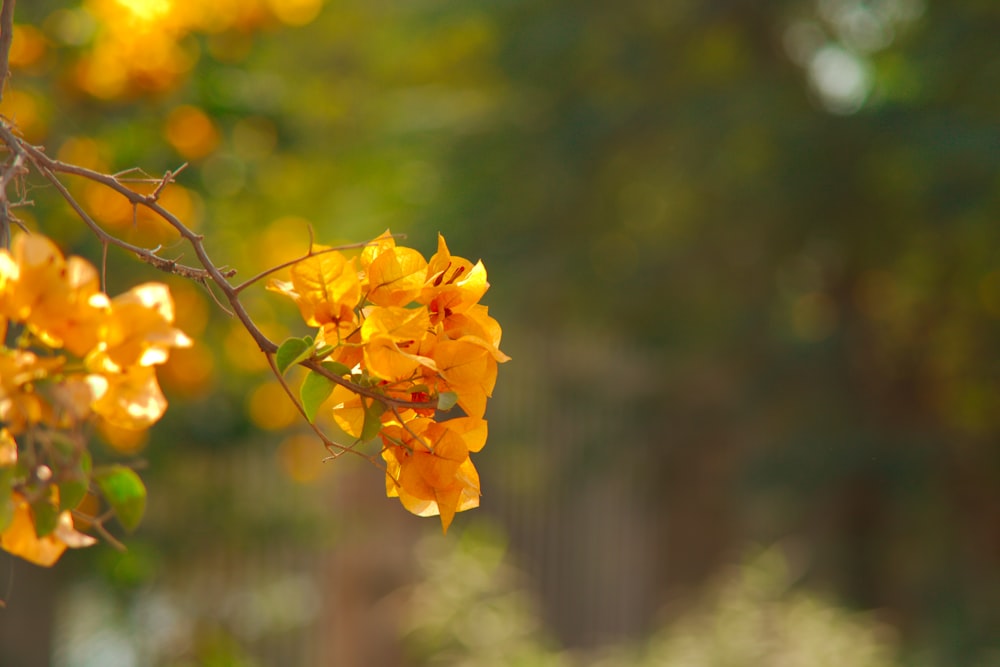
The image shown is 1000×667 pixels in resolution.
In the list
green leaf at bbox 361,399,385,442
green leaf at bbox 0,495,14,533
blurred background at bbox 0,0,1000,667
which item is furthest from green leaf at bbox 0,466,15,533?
blurred background at bbox 0,0,1000,667

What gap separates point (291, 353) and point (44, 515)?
3.3 inches

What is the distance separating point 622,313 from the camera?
2.63m

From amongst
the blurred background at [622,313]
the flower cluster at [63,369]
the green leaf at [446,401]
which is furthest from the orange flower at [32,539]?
the blurred background at [622,313]

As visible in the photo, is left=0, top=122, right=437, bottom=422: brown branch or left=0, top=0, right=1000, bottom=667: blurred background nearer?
left=0, top=122, right=437, bottom=422: brown branch

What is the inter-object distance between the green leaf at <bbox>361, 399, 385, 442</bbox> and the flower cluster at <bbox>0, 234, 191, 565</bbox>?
0.20 feet

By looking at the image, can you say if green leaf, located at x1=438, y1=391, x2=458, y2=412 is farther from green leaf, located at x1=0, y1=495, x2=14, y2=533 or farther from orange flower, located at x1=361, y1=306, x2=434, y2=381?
green leaf, located at x1=0, y1=495, x2=14, y2=533

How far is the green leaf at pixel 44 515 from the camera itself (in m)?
0.32

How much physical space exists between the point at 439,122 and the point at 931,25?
3.45 feet

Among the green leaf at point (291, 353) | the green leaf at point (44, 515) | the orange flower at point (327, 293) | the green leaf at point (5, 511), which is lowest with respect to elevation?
the green leaf at point (5, 511)

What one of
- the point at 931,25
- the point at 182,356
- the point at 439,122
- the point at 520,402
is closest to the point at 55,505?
the point at 182,356

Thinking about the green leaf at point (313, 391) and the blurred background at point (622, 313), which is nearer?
the green leaf at point (313, 391)

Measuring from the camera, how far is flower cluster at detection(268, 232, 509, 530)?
0.34 metres

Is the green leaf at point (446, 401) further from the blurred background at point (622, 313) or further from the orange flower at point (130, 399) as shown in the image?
the blurred background at point (622, 313)

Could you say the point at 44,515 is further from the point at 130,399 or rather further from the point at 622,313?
the point at 622,313
